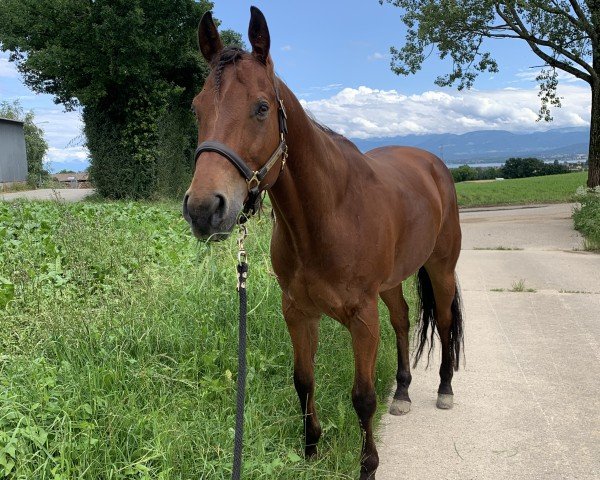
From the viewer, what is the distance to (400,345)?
3.73 metres

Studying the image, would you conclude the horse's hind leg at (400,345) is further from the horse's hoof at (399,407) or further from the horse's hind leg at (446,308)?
the horse's hind leg at (446,308)

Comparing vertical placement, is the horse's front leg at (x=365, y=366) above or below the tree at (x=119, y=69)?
below

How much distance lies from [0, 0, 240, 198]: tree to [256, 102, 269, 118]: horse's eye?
16.5 m

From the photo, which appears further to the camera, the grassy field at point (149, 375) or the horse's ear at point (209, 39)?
the grassy field at point (149, 375)

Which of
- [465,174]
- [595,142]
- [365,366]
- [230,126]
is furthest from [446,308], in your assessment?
[465,174]

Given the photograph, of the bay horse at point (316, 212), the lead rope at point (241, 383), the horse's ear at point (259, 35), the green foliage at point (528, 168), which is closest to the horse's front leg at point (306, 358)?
the bay horse at point (316, 212)

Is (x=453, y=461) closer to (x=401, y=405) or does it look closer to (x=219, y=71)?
(x=401, y=405)

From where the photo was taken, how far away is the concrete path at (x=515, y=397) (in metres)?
2.88

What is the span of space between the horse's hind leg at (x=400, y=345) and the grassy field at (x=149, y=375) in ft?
0.57

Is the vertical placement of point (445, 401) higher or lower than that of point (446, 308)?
lower

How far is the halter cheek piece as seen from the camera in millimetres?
1707

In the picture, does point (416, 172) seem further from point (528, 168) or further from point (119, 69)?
point (528, 168)

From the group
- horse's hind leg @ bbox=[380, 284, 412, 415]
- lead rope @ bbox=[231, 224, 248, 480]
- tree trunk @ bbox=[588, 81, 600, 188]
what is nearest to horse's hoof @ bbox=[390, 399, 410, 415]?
horse's hind leg @ bbox=[380, 284, 412, 415]

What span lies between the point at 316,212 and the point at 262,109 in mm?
663
